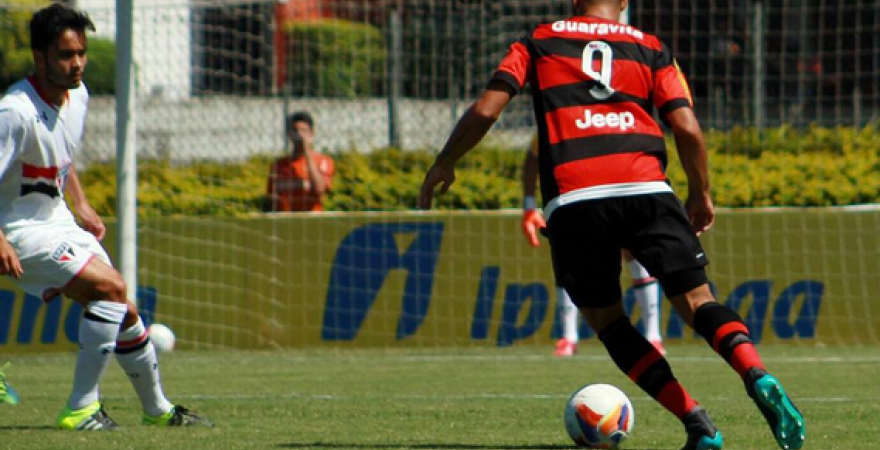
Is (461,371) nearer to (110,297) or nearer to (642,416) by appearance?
(642,416)

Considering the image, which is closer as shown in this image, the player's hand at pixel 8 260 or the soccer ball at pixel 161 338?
the player's hand at pixel 8 260

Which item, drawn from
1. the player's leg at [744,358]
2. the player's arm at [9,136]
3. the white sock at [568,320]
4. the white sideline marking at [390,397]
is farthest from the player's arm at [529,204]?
the player's leg at [744,358]

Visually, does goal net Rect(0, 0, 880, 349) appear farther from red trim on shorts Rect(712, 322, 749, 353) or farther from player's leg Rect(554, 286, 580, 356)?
red trim on shorts Rect(712, 322, 749, 353)

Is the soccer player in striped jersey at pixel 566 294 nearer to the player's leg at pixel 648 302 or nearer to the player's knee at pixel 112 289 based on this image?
the player's leg at pixel 648 302

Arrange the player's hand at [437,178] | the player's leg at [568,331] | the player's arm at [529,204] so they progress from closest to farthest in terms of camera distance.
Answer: the player's hand at [437,178]
the player's arm at [529,204]
the player's leg at [568,331]

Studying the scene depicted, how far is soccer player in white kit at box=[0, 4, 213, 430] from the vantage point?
6.86 meters

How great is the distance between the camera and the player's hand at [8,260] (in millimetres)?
6309

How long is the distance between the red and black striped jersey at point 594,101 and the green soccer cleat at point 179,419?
85.7 inches

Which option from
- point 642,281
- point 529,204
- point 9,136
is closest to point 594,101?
point 9,136

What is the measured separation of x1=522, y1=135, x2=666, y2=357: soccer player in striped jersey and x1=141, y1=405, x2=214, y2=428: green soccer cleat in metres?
4.20

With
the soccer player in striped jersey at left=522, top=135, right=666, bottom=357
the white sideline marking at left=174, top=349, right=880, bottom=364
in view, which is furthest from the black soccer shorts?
the white sideline marking at left=174, top=349, right=880, bottom=364

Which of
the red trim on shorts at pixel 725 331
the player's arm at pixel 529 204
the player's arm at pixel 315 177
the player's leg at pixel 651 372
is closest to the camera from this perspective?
the red trim on shorts at pixel 725 331

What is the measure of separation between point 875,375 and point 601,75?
4658mm

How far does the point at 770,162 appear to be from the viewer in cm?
1400
